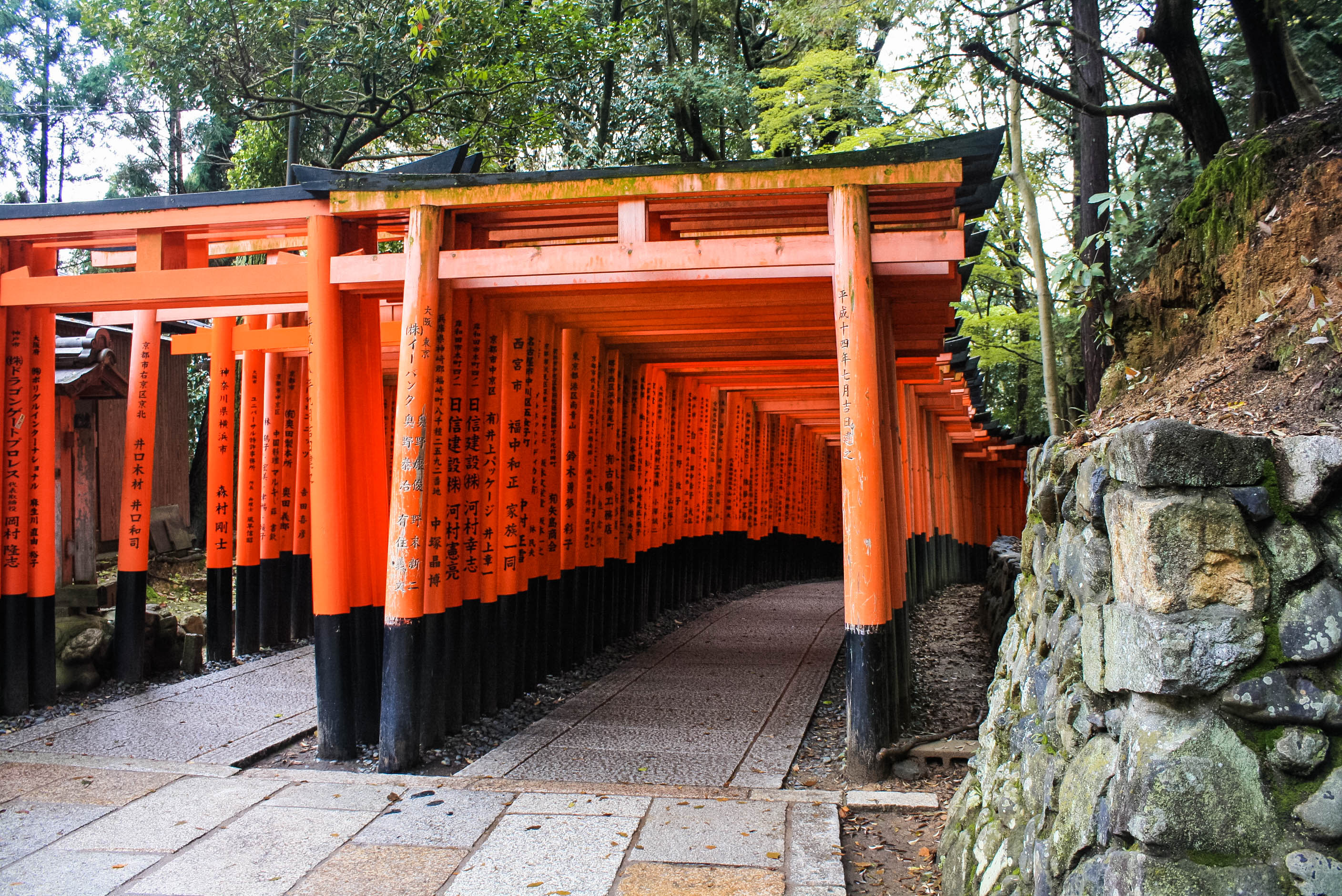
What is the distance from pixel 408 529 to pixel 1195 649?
4638 millimetres

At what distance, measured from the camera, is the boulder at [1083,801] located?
8.06 feet

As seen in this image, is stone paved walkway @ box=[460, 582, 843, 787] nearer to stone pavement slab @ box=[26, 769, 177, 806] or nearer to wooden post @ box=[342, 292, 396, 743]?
wooden post @ box=[342, 292, 396, 743]

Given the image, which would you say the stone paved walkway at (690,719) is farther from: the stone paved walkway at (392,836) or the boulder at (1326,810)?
the boulder at (1326,810)

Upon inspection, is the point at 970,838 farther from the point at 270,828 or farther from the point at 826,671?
the point at 826,671

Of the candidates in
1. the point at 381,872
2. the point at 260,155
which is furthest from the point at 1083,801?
the point at 260,155

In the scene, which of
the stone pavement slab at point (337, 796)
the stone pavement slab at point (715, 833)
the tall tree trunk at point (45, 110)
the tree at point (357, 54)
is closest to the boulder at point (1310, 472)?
the stone pavement slab at point (715, 833)

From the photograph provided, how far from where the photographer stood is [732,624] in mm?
12195

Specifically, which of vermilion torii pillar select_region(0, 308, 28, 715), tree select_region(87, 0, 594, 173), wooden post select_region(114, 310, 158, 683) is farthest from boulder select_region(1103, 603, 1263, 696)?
→ tree select_region(87, 0, 594, 173)

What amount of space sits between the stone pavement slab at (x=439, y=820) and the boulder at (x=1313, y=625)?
3.58 metres

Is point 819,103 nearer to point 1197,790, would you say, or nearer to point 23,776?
point 23,776

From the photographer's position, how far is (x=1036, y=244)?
13.2 metres

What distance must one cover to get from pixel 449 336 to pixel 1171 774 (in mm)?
5037

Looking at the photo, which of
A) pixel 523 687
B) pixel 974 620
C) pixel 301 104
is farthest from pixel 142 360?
pixel 974 620

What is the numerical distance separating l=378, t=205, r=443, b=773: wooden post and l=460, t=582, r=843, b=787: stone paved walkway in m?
0.52
